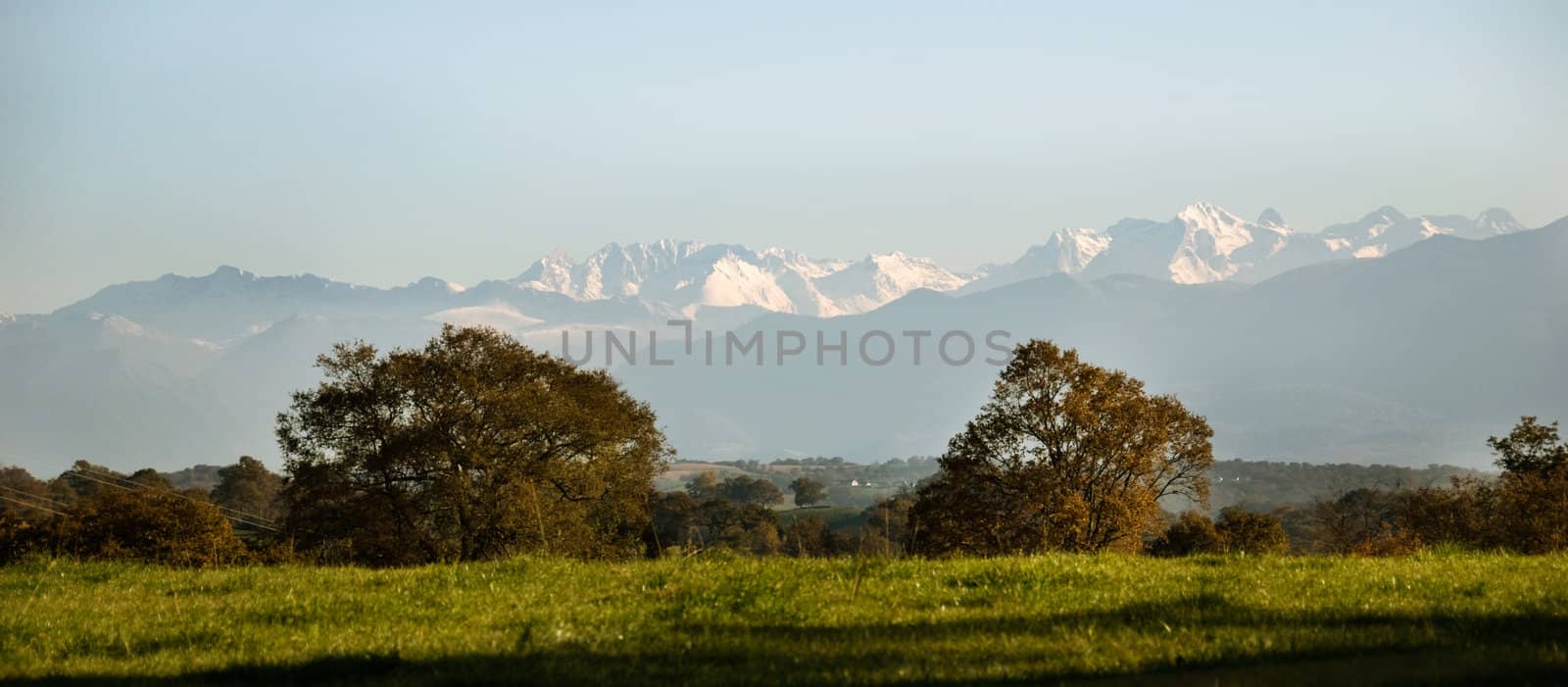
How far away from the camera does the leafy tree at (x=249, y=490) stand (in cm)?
12506

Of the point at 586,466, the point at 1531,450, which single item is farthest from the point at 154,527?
the point at 1531,450

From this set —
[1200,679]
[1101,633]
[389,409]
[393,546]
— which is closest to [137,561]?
[1101,633]

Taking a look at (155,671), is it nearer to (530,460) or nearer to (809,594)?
(809,594)

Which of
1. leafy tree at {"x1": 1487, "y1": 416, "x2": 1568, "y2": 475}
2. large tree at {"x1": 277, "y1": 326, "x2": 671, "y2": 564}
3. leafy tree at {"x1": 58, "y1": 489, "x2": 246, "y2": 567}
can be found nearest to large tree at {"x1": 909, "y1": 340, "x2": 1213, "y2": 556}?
large tree at {"x1": 277, "y1": 326, "x2": 671, "y2": 564}

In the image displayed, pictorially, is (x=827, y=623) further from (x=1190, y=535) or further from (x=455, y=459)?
(x=1190, y=535)

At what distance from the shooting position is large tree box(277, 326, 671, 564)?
5262cm

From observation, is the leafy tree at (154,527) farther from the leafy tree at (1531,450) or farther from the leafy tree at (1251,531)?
the leafy tree at (1531,450)

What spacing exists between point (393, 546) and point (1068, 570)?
42963mm

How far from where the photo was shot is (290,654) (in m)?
11.2

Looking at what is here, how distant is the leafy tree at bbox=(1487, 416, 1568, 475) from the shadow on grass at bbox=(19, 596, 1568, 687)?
57.7 meters

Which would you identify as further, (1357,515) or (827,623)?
(1357,515)

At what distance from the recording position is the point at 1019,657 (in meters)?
10.3

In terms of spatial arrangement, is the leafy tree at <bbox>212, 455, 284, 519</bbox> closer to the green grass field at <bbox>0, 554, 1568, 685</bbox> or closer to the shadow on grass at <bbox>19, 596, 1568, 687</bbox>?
the green grass field at <bbox>0, 554, 1568, 685</bbox>

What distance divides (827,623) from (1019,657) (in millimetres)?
Answer: 2286
